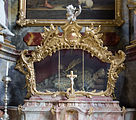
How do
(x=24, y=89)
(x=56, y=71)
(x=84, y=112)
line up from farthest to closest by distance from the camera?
(x=24, y=89), (x=56, y=71), (x=84, y=112)

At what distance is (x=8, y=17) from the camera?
7586 millimetres

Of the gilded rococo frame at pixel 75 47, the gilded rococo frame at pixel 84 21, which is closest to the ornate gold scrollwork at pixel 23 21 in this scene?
the gilded rococo frame at pixel 84 21

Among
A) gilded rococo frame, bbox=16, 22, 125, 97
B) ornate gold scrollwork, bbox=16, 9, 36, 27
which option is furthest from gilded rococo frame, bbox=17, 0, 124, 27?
gilded rococo frame, bbox=16, 22, 125, 97

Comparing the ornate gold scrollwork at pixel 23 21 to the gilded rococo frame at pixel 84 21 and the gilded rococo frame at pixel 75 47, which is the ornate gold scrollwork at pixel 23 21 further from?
the gilded rococo frame at pixel 75 47

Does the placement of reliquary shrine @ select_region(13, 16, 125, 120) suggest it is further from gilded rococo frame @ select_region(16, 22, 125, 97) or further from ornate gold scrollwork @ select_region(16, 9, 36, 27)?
ornate gold scrollwork @ select_region(16, 9, 36, 27)

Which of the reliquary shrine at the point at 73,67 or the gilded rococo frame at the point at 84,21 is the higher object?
the gilded rococo frame at the point at 84,21

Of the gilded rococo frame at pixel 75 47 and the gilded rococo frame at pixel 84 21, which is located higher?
the gilded rococo frame at pixel 84 21

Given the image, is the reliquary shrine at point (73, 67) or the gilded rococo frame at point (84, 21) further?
the gilded rococo frame at point (84, 21)

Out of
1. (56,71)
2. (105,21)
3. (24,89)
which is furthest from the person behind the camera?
(105,21)

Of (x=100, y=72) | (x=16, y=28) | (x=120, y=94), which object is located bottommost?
(x=120, y=94)

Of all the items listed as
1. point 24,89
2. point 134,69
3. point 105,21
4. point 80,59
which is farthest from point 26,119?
point 105,21

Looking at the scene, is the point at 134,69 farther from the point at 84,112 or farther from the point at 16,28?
the point at 16,28

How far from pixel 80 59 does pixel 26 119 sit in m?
1.70

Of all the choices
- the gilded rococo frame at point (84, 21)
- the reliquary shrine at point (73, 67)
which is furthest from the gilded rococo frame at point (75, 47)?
the gilded rococo frame at point (84, 21)
